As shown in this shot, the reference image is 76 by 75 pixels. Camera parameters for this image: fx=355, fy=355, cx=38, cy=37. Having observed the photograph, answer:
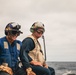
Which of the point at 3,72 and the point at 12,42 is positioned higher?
the point at 12,42

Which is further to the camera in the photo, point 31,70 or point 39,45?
point 39,45

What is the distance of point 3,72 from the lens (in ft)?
34.0

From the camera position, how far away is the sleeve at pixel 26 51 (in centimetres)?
1041

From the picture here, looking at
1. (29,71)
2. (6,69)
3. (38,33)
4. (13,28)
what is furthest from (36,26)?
(6,69)

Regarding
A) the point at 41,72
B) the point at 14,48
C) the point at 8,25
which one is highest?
the point at 8,25

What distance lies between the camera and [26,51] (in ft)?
34.8

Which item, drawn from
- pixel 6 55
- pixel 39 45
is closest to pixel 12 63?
pixel 6 55

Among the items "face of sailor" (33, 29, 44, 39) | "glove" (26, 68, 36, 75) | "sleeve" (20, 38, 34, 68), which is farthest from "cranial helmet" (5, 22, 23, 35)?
"glove" (26, 68, 36, 75)

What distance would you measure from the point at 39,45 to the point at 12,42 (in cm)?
88

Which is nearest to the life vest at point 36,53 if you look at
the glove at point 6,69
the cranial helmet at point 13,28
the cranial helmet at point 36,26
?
the cranial helmet at point 36,26

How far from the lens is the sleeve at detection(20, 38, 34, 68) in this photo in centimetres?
1041

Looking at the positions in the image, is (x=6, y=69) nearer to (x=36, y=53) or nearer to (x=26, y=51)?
(x=26, y=51)

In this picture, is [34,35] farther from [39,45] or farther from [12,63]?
[12,63]

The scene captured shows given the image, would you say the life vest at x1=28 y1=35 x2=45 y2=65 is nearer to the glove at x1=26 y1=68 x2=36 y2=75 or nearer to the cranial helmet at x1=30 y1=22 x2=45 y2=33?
the cranial helmet at x1=30 y1=22 x2=45 y2=33
